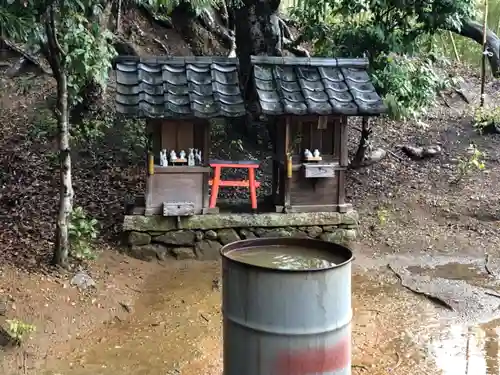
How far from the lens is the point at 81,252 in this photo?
6543mm

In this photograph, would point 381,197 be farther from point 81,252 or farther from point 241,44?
point 81,252

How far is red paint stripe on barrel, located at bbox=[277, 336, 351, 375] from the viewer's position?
3.16m

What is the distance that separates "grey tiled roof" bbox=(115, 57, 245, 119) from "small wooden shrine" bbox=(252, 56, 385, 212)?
359 mm

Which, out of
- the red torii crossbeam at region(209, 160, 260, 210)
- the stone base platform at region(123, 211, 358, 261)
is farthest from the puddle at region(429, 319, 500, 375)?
the red torii crossbeam at region(209, 160, 260, 210)

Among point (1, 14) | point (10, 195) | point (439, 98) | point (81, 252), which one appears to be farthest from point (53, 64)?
point (439, 98)

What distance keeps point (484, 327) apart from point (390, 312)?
892 mm

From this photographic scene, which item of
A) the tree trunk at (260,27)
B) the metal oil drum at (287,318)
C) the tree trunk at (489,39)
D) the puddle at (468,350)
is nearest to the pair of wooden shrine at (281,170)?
the puddle at (468,350)

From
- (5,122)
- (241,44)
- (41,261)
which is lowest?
(41,261)

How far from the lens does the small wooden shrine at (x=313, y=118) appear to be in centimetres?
709

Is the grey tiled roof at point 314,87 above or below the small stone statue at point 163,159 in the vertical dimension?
above

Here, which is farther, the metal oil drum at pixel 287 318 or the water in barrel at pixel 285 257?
the water in barrel at pixel 285 257

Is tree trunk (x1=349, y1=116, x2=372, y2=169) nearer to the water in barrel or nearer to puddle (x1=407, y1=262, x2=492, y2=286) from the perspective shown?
puddle (x1=407, y1=262, x2=492, y2=286)

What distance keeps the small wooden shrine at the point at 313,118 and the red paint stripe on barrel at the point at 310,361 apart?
4122 millimetres

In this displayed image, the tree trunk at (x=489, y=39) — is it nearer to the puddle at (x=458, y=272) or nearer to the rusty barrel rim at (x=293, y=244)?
the puddle at (x=458, y=272)
